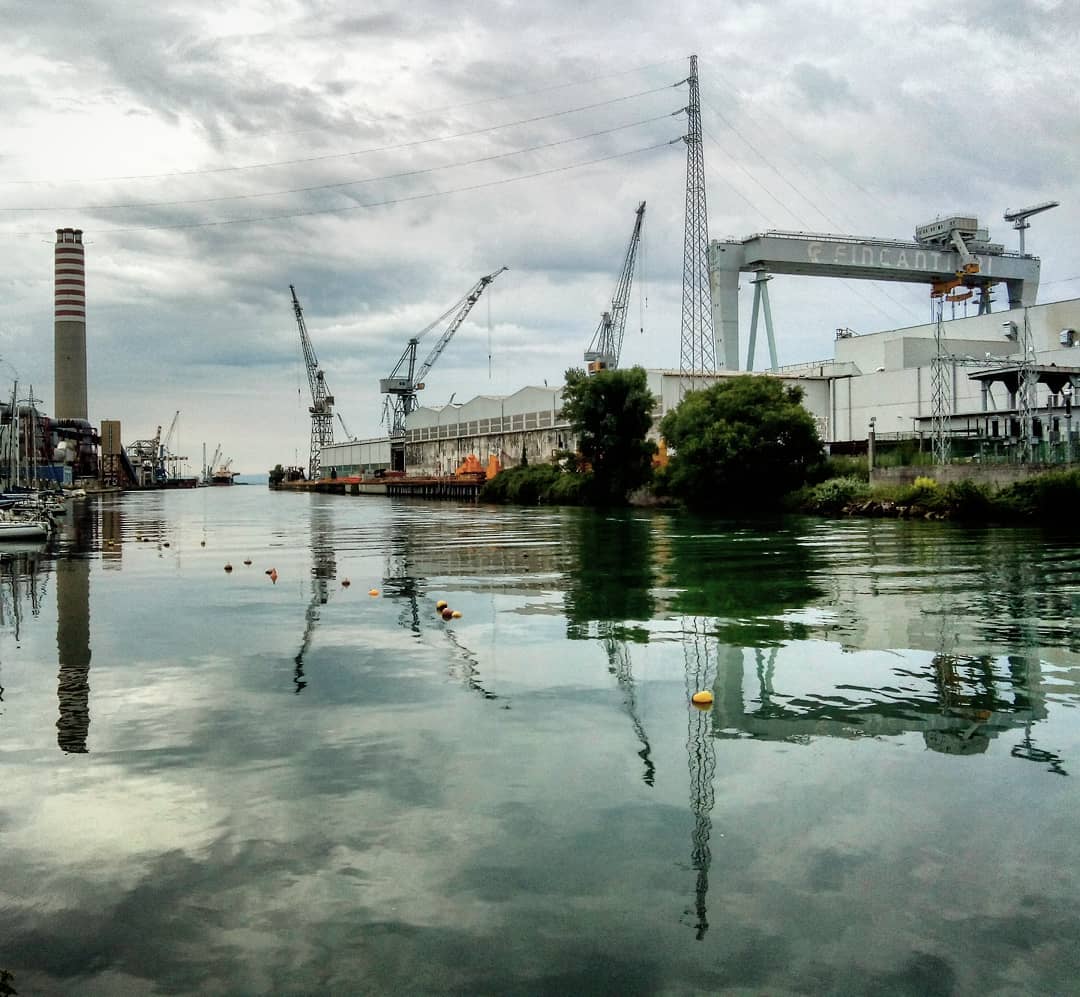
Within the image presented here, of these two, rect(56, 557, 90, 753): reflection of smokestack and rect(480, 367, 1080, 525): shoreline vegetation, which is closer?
rect(56, 557, 90, 753): reflection of smokestack

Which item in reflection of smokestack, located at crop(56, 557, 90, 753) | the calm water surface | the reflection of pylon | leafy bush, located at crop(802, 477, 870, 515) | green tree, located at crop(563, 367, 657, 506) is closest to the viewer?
the calm water surface

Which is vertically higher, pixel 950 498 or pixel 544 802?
pixel 950 498

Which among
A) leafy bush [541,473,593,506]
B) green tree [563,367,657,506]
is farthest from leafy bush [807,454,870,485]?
leafy bush [541,473,593,506]

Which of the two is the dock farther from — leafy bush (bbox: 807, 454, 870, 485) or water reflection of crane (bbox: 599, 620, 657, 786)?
water reflection of crane (bbox: 599, 620, 657, 786)

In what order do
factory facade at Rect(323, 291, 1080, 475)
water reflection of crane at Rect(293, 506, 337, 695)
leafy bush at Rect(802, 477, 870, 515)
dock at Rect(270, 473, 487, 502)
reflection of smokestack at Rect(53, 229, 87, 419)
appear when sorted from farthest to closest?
reflection of smokestack at Rect(53, 229, 87, 419)
dock at Rect(270, 473, 487, 502)
factory facade at Rect(323, 291, 1080, 475)
leafy bush at Rect(802, 477, 870, 515)
water reflection of crane at Rect(293, 506, 337, 695)

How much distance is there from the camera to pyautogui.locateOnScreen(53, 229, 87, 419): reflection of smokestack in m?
140

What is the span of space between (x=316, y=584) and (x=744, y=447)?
3887cm

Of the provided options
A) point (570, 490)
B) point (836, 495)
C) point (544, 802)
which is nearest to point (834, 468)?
point (836, 495)

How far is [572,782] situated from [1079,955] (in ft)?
12.2

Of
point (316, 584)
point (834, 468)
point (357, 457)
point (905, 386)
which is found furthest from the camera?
point (357, 457)

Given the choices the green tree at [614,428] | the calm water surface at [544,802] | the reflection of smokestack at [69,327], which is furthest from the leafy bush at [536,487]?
the reflection of smokestack at [69,327]

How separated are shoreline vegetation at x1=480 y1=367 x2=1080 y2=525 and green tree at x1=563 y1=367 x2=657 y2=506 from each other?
0.25 feet

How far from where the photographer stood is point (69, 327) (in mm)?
139875

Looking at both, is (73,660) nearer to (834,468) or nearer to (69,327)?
(834,468)
